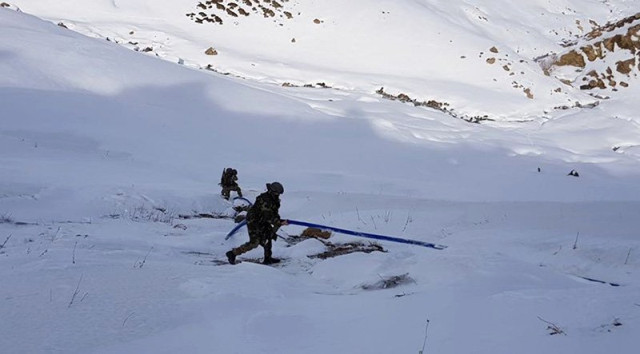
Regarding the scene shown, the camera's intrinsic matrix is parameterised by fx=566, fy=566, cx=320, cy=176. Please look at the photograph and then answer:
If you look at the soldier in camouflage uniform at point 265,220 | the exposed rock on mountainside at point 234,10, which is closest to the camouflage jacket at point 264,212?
the soldier in camouflage uniform at point 265,220

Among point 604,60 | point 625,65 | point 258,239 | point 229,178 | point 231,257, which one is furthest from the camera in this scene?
point 604,60

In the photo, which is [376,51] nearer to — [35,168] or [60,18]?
[60,18]

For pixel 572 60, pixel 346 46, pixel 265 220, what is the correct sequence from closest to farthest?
pixel 265 220
pixel 346 46
pixel 572 60

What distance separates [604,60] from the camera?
43.8 m

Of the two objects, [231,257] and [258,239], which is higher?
[258,239]

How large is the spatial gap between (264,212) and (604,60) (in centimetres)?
4405

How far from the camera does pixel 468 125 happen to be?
2925cm

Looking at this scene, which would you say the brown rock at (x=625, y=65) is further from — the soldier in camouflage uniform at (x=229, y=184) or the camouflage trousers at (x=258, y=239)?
the camouflage trousers at (x=258, y=239)

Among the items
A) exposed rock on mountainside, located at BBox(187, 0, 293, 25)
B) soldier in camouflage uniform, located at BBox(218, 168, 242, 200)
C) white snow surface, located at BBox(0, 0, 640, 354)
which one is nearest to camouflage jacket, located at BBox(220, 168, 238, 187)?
soldier in camouflage uniform, located at BBox(218, 168, 242, 200)

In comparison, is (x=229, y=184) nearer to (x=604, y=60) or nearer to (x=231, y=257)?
(x=231, y=257)

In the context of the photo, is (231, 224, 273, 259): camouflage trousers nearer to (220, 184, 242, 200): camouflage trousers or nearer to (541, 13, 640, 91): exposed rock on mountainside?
(220, 184, 242, 200): camouflage trousers

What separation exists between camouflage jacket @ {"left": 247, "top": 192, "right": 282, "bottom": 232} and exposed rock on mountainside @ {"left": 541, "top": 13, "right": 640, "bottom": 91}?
134 feet

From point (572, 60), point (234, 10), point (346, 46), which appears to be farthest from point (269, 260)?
point (572, 60)

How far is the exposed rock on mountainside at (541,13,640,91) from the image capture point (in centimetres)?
4212
